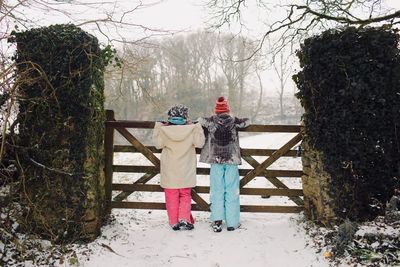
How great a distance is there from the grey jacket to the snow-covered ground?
44.5 inches

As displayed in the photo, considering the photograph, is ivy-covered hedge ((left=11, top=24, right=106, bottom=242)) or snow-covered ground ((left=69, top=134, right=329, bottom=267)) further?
ivy-covered hedge ((left=11, top=24, right=106, bottom=242))

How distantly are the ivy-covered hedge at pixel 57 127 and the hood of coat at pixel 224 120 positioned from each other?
1888 millimetres

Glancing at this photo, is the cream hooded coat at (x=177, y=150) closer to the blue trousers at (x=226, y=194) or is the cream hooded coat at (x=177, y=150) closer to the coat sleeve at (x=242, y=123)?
the blue trousers at (x=226, y=194)

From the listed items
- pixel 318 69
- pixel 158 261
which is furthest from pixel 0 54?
pixel 318 69

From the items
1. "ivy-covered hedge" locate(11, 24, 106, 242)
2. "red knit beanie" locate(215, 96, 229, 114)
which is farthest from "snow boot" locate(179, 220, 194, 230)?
"red knit beanie" locate(215, 96, 229, 114)

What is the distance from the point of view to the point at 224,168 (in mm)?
5594

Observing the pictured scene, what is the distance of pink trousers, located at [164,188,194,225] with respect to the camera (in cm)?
558

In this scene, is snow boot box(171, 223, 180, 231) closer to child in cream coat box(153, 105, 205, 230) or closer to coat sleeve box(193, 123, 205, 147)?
child in cream coat box(153, 105, 205, 230)

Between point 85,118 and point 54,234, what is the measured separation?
1.64 meters

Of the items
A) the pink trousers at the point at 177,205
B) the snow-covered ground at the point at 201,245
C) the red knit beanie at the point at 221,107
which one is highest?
the red knit beanie at the point at 221,107

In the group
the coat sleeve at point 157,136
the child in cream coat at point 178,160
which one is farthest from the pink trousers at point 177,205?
the coat sleeve at point 157,136

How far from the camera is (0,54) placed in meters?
4.50

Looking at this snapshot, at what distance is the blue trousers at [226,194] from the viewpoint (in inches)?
217

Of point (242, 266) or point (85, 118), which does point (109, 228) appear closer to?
point (85, 118)
